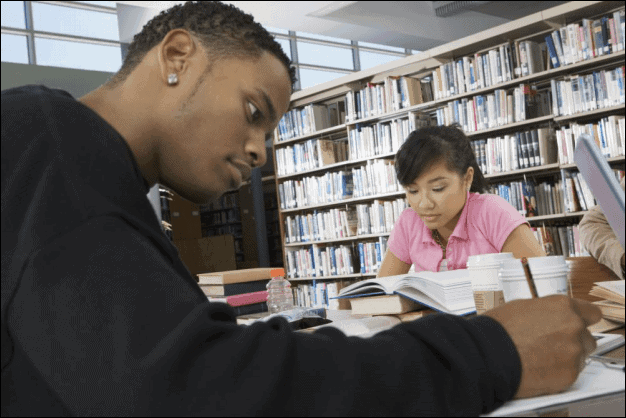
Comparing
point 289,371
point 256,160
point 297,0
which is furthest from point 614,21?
point 289,371

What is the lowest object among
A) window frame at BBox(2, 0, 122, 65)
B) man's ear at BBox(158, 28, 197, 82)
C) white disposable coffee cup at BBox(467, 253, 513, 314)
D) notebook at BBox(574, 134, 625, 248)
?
white disposable coffee cup at BBox(467, 253, 513, 314)

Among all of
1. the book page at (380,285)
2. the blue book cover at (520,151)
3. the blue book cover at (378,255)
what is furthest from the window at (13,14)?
the book page at (380,285)

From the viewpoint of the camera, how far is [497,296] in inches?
40.4

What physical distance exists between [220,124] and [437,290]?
76 cm

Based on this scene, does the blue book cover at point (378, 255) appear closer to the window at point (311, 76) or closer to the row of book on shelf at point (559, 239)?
the row of book on shelf at point (559, 239)

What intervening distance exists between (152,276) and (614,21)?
15.3 feet

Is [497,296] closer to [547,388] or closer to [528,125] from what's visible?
[547,388]

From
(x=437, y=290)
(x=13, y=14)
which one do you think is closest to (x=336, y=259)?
(x=437, y=290)

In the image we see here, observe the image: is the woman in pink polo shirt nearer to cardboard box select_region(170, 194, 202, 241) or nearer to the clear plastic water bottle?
the clear plastic water bottle

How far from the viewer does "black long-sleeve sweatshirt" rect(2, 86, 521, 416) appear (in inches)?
17.9

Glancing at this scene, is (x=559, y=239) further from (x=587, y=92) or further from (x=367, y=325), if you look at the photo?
(x=367, y=325)

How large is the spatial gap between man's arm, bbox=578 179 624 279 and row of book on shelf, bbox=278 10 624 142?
256 cm

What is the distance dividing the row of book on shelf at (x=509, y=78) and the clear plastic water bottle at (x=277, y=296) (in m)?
3.22

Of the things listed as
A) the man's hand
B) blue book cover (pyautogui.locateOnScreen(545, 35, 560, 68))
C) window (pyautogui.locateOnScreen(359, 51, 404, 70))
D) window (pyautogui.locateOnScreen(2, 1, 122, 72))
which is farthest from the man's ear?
window (pyautogui.locateOnScreen(359, 51, 404, 70))
